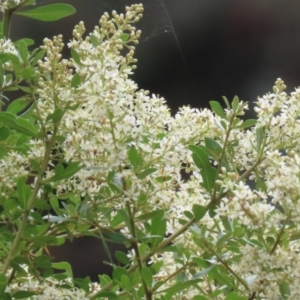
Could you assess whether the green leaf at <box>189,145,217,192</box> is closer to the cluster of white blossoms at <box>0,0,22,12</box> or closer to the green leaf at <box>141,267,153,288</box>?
the green leaf at <box>141,267,153,288</box>

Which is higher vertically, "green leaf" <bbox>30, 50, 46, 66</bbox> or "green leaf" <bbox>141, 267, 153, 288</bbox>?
"green leaf" <bbox>30, 50, 46, 66</bbox>

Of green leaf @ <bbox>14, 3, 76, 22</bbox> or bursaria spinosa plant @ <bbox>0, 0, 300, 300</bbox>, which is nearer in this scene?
bursaria spinosa plant @ <bbox>0, 0, 300, 300</bbox>

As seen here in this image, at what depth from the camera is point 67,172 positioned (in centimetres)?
58

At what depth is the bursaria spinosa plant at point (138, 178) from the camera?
523 millimetres

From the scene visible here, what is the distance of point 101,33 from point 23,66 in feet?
0.30

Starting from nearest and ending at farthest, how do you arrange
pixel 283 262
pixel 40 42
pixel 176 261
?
pixel 283 262
pixel 176 261
pixel 40 42

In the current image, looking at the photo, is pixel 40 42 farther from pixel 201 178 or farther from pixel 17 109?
pixel 201 178

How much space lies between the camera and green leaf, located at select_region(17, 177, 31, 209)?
0.59 m

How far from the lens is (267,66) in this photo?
1.43m

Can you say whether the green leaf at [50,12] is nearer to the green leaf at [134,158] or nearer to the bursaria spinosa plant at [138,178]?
the bursaria spinosa plant at [138,178]

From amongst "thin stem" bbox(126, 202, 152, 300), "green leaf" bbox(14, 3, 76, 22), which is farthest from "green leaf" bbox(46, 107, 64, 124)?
"green leaf" bbox(14, 3, 76, 22)

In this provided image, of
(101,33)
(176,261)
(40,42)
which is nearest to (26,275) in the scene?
(176,261)

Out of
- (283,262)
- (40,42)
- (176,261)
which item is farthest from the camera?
(40,42)

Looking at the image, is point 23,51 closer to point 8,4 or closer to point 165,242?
point 8,4
